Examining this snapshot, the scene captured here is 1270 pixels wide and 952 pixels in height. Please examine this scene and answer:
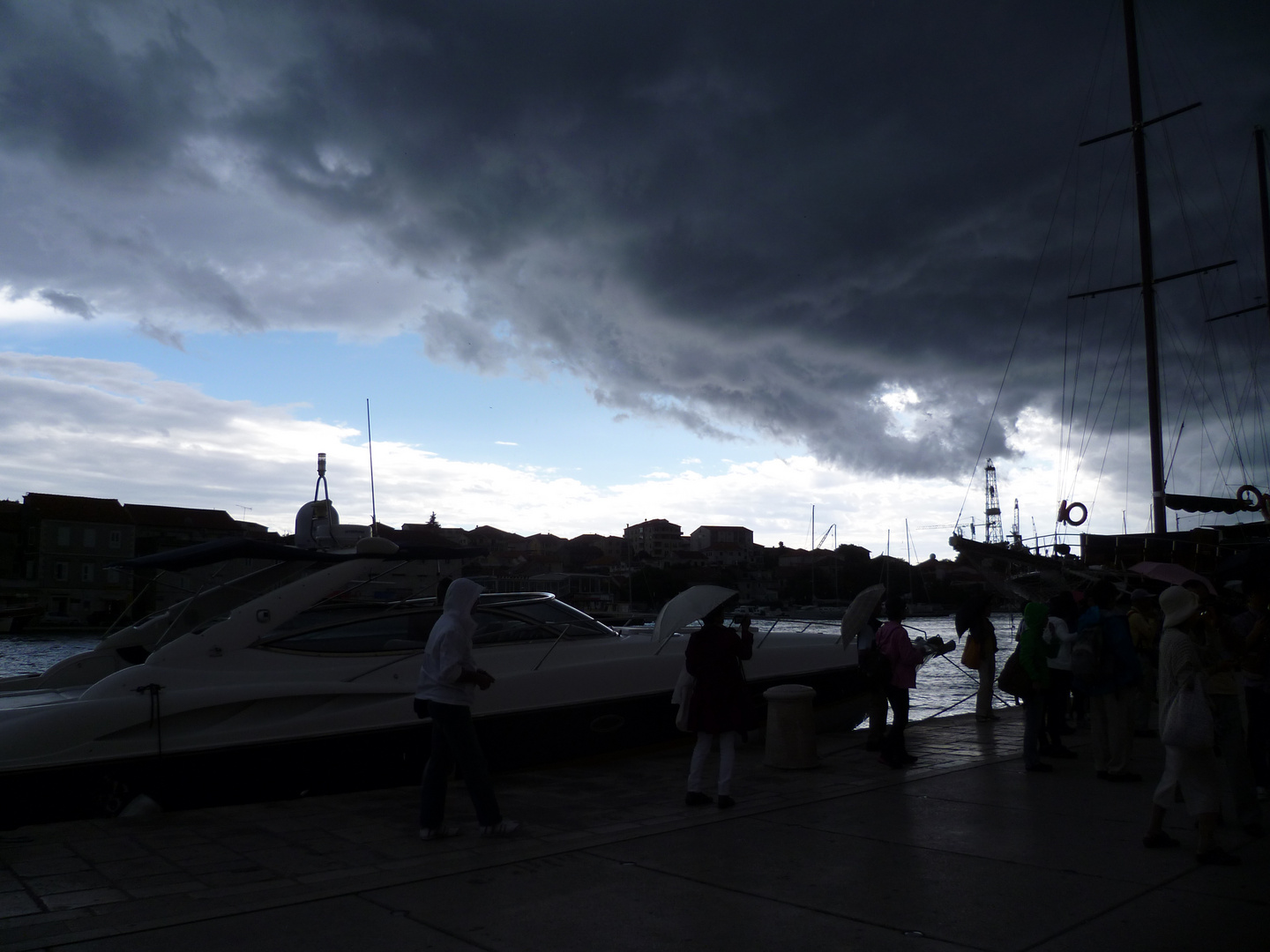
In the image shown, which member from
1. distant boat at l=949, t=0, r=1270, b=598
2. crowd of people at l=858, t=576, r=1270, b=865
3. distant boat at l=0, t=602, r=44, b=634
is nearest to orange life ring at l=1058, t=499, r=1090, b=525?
distant boat at l=949, t=0, r=1270, b=598

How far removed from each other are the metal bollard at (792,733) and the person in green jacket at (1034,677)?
179 cm

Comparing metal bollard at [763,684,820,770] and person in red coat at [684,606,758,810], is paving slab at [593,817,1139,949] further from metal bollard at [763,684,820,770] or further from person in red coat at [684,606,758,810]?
metal bollard at [763,684,820,770]

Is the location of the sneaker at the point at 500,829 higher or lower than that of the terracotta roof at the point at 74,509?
lower

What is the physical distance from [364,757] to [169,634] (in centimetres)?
266

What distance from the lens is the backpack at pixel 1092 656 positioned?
23.5ft

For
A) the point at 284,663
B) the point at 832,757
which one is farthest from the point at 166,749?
the point at 832,757

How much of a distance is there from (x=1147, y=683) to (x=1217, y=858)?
18.2ft

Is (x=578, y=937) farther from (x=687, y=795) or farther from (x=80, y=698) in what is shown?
(x=80, y=698)

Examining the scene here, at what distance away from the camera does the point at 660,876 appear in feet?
15.9

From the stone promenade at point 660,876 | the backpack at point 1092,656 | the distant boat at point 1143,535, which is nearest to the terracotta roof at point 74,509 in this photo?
the distant boat at point 1143,535

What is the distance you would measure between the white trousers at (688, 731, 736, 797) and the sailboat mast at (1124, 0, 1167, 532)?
2087 centimetres

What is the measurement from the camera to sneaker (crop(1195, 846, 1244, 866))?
4.83m

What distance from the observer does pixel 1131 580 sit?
2216 centimetres

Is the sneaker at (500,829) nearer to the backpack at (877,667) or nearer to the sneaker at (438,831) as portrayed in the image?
the sneaker at (438,831)
